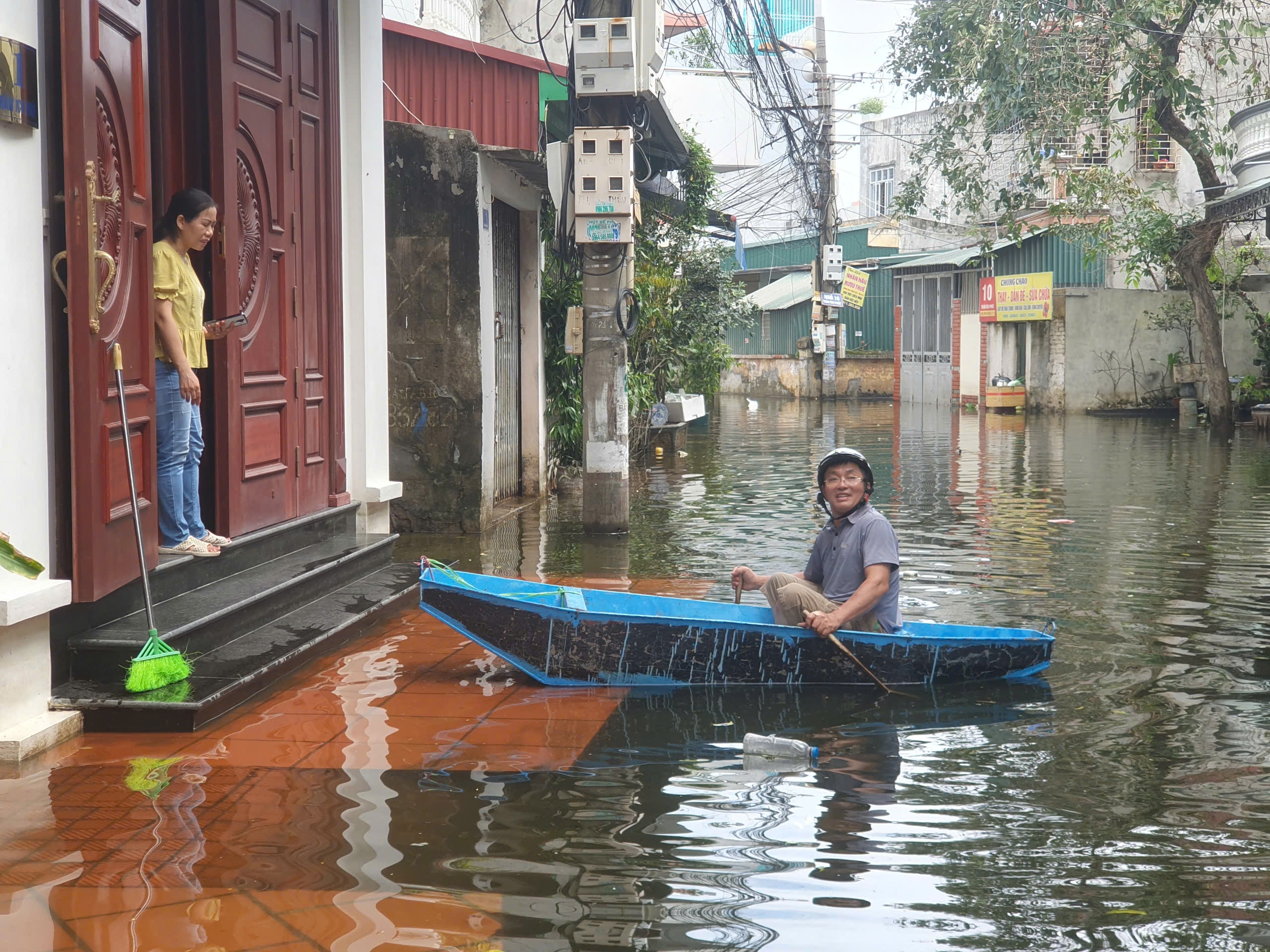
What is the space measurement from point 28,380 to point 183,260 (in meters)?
1.64

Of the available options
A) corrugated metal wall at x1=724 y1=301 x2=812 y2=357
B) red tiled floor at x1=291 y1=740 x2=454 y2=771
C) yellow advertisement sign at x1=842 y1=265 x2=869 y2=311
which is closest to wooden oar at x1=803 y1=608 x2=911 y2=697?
red tiled floor at x1=291 y1=740 x2=454 y2=771

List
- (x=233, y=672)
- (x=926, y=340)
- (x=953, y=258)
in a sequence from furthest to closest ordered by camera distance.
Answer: (x=926, y=340)
(x=953, y=258)
(x=233, y=672)

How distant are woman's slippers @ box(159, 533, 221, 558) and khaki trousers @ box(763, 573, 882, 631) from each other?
2.64 metres

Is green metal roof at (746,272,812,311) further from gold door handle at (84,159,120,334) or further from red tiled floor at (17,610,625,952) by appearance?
gold door handle at (84,159,120,334)

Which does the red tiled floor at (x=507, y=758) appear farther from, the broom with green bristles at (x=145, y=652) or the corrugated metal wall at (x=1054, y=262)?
the corrugated metal wall at (x=1054, y=262)

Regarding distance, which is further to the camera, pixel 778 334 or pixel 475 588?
pixel 778 334

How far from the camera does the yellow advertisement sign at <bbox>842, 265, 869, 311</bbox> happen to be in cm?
3503

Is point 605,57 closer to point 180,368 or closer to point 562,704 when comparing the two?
point 180,368

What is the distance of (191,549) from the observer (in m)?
6.11

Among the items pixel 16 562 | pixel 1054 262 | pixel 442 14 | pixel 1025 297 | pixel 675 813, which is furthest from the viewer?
pixel 1054 262

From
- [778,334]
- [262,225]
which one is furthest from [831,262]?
[262,225]

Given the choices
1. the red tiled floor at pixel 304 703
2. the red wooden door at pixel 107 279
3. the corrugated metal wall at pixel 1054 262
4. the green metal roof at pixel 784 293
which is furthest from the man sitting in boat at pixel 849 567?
the green metal roof at pixel 784 293

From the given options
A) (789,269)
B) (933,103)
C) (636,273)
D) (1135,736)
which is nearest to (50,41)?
(1135,736)

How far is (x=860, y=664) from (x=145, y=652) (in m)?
2.96
